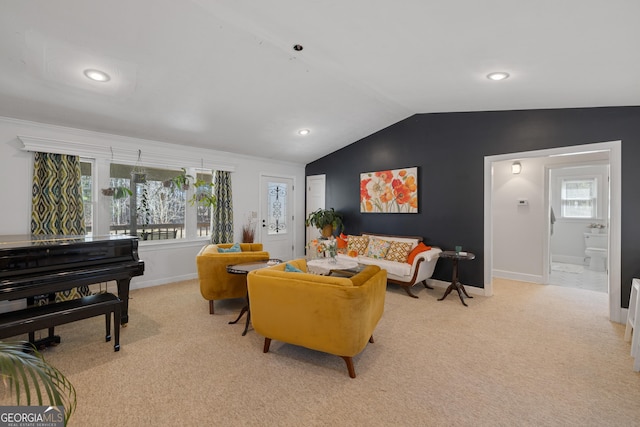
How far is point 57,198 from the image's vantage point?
12.6ft

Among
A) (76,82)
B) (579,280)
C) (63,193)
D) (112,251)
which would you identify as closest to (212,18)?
(76,82)

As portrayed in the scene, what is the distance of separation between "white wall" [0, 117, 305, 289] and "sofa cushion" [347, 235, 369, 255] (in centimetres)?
194

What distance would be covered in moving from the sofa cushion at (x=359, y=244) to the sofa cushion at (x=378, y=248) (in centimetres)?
16

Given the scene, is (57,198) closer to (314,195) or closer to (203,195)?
(203,195)

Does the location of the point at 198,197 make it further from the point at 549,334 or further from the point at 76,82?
the point at 549,334

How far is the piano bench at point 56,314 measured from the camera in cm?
227

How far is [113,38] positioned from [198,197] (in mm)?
3132

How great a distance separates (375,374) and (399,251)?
254cm

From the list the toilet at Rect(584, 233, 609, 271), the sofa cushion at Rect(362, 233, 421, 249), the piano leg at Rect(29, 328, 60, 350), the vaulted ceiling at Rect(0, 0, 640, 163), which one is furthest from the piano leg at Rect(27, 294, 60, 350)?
the toilet at Rect(584, 233, 609, 271)

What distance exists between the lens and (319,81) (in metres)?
3.61

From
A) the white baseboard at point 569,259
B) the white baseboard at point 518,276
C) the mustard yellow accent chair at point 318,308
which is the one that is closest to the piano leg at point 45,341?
the mustard yellow accent chair at point 318,308

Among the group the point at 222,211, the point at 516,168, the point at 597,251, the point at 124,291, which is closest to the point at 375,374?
the point at 124,291

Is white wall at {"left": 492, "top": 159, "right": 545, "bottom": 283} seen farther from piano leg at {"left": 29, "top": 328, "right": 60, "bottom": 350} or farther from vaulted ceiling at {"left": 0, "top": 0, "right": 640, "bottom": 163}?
piano leg at {"left": 29, "top": 328, "right": 60, "bottom": 350}

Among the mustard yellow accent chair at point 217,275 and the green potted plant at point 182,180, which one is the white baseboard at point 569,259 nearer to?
the mustard yellow accent chair at point 217,275
